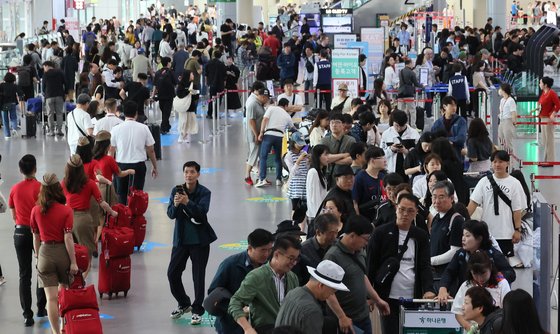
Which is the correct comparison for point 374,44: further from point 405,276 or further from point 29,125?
point 405,276

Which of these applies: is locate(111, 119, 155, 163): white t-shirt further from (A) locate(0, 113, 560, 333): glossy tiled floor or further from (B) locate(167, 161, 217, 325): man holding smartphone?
(B) locate(167, 161, 217, 325): man holding smartphone

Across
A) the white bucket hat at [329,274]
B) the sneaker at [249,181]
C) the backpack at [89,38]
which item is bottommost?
the sneaker at [249,181]

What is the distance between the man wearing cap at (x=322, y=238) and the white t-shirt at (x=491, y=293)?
993 mm

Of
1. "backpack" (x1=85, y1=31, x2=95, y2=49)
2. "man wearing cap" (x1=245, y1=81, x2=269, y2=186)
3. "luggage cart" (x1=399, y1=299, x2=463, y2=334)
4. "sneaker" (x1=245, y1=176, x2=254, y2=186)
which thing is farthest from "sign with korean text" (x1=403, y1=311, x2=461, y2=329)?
"backpack" (x1=85, y1=31, x2=95, y2=49)

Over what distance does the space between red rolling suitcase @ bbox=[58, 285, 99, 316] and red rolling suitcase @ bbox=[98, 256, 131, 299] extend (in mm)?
2224

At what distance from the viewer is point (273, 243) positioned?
27.1 ft

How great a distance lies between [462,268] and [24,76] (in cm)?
1990

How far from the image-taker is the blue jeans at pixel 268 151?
62.1 feet

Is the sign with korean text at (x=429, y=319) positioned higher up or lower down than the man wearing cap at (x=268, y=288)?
lower down

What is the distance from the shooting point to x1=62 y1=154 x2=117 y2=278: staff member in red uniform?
1221cm

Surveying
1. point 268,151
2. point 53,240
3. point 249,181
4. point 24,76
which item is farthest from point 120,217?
point 24,76

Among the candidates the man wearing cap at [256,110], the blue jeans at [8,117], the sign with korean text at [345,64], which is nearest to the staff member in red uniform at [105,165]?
the man wearing cap at [256,110]

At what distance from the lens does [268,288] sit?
7.72 meters

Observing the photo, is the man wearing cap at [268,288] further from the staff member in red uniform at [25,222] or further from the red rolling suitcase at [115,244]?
the red rolling suitcase at [115,244]
